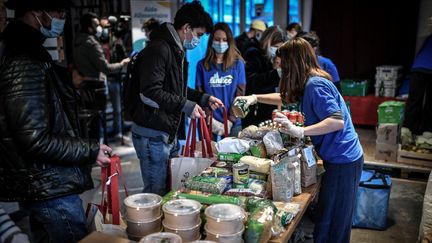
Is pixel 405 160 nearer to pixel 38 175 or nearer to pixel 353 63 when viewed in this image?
pixel 353 63

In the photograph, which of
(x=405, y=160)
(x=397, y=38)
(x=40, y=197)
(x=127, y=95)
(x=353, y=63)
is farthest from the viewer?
(x=353, y=63)

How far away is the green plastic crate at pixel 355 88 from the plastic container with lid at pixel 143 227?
18.4ft

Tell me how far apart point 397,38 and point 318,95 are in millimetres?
5541

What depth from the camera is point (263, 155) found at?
224 centimetres

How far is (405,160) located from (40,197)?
13.1 feet

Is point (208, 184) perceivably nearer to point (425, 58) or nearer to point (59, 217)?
point (59, 217)

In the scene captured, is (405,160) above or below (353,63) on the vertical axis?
below

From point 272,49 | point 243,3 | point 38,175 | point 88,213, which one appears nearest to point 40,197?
point 38,175

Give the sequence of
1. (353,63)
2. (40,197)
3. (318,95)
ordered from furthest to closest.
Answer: (353,63) < (318,95) < (40,197)

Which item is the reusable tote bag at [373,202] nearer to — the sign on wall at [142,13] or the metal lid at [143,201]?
the metal lid at [143,201]

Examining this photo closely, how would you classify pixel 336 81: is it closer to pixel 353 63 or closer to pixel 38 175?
pixel 38 175

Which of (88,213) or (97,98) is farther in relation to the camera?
(97,98)

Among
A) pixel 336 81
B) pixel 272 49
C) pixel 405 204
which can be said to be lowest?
pixel 405 204

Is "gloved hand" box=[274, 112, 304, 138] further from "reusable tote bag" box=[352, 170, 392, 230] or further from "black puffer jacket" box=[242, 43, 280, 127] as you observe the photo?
"black puffer jacket" box=[242, 43, 280, 127]
